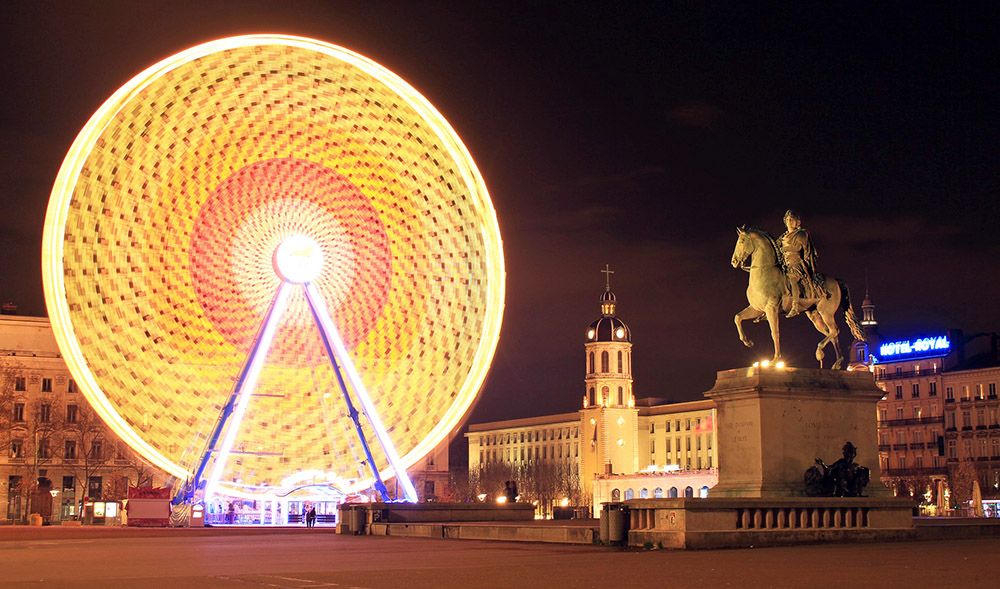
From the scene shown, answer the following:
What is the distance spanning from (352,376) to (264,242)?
6743 mm

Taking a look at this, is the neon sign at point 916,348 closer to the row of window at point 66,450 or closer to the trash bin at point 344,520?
the row of window at point 66,450

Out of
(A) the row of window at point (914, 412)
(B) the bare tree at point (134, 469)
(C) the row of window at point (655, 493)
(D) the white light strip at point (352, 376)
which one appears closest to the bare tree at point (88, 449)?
(B) the bare tree at point (134, 469)

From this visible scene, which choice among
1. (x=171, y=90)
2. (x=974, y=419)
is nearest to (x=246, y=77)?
(x=171, y=90)

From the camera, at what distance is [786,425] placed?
1364 inches

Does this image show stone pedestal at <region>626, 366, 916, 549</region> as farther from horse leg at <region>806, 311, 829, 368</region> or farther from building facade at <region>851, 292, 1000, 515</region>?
building facade at <region>851, 292, 1000, 515</region>

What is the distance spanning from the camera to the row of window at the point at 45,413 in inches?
4641

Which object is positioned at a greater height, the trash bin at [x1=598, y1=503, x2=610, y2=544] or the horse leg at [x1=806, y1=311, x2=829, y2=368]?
the horse leg at [x1=806, y1=311, x2=829, y2=368]

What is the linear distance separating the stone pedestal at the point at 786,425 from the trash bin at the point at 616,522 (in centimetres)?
371

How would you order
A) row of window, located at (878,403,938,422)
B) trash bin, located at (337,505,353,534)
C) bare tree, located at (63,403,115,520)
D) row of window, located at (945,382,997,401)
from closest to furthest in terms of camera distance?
1. trash bin, located at (337,505,353,534)
2. bare tree, located at (63,403,115,520)
3. row of window, located at (945,382,997,401)
4. row of window, located at (878,403,938,422)

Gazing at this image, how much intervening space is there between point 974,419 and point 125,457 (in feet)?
253

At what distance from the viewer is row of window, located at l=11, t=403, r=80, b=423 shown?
387 ft

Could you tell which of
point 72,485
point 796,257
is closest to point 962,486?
point 72,485

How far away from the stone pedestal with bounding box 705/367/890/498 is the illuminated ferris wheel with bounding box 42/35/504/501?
14446 millimetres

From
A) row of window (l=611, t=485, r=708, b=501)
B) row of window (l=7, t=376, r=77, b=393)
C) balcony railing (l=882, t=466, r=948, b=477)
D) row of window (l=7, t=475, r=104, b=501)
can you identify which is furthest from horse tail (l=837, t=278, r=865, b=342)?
row of window (l=611, t=485, r=708, b=501)
